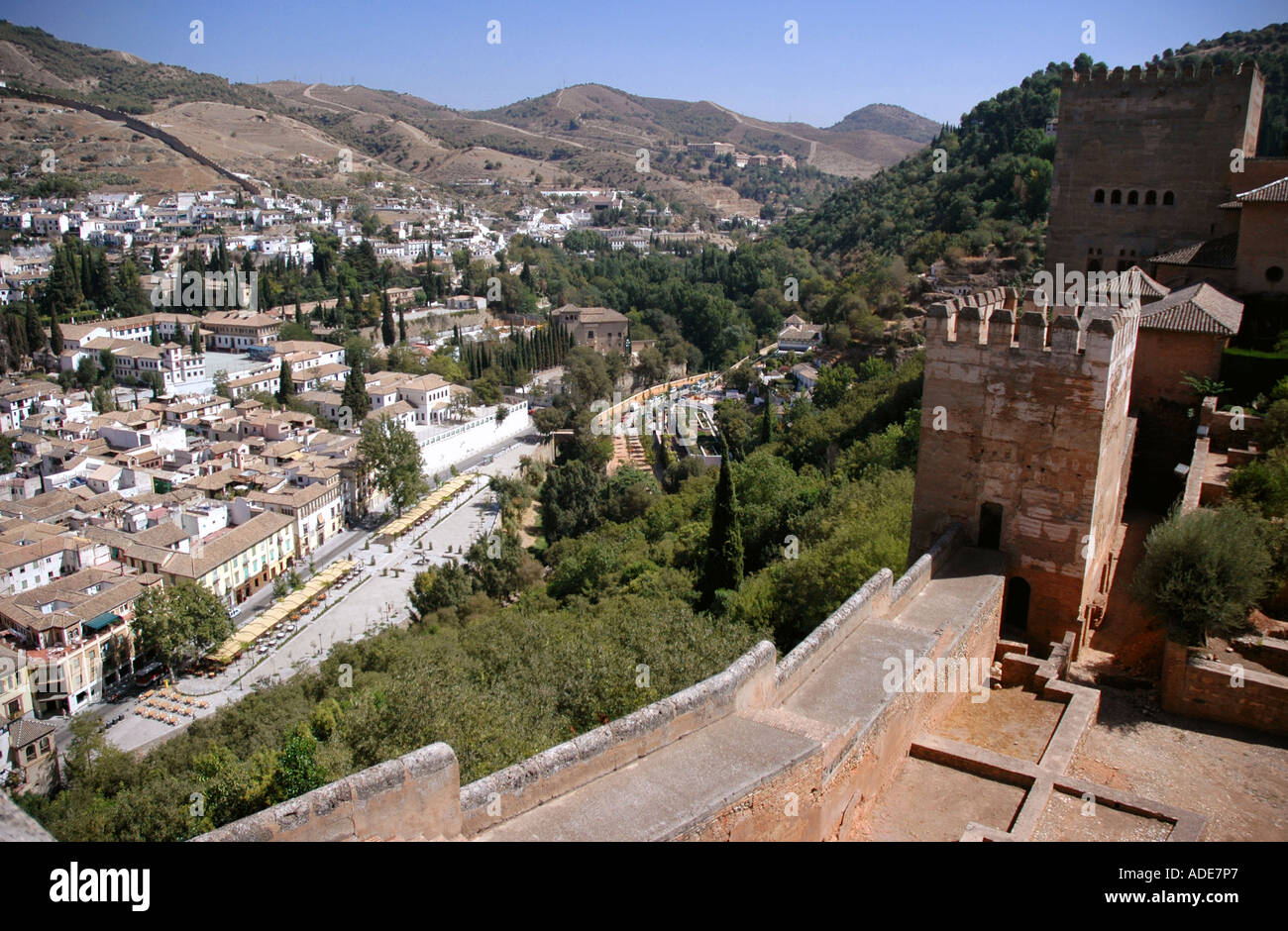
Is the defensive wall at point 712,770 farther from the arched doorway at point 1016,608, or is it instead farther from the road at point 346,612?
the road at point 346,612

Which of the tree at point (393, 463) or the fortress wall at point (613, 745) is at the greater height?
the fortress wall at point (613, 745)

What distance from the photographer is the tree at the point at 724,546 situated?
19.0m

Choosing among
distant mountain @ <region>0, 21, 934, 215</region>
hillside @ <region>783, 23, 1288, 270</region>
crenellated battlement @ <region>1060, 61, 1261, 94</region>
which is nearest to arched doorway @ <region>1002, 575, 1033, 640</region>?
crenellated battlement @ <region>1060, 61, 1261, 94</region>

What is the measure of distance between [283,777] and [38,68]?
444ft

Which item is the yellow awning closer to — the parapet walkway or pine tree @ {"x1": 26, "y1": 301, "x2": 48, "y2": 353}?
the parapet walkway

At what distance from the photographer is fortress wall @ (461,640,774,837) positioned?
4832mm

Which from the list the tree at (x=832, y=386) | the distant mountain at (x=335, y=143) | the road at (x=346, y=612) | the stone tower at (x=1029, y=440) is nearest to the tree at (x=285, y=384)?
the road at (x=346, y=612)

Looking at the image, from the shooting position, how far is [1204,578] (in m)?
7.74

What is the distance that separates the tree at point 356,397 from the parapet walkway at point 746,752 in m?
40.5

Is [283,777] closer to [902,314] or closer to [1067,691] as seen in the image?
[1067,691]

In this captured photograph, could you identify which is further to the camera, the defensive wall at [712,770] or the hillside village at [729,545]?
the hillside village at [729,545]

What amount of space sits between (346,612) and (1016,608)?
2378 centimetres

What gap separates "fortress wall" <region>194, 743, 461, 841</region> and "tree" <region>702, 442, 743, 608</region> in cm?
1450

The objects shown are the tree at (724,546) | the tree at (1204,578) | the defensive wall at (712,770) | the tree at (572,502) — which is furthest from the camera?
the tree at (572,502)
